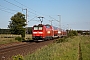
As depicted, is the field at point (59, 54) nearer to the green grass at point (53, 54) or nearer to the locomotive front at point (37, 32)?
the green grass at point (53, 54)

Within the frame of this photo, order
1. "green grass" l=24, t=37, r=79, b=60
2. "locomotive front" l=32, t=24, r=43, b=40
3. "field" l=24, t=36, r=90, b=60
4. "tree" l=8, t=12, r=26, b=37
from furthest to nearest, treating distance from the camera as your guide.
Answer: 1. "tree" l=8, t=12, r=26, b=37
2. "locomotive front" l=32, t=24, r=43, b=40
3. "field" l=24, t=36, r=90, b=60
4. "green grass" l=24, t=37, r=79, b=60

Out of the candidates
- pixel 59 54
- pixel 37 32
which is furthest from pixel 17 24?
pixel 59 54

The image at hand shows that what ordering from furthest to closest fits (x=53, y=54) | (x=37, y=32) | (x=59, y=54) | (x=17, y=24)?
(x=17, y=24)
(x=37, y=32)
(x=59, y=54)
(x=53, y=54)

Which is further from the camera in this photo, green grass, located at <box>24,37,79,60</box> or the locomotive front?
the locomotive front

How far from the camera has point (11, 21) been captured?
107 metres

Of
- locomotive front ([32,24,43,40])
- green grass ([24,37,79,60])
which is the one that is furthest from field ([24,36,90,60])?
locomotive front ([32,24,43,40])

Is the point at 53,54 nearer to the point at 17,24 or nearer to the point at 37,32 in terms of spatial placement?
the point at 37,32

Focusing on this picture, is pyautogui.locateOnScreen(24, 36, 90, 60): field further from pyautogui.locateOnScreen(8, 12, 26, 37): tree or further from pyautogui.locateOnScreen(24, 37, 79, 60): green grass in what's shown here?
pyautogui.locateOnScreen(8, 12, 26, 37): tree

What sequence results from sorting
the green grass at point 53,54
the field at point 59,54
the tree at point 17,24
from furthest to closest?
the tree at point 17,24, the field at point 59,54, the green grass at point 53,54

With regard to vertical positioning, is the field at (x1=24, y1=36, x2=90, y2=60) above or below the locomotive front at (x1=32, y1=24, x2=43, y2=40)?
below

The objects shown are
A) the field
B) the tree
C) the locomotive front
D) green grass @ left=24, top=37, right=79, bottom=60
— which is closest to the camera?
green grass @ left=24, top=37, right=79, bottom=60

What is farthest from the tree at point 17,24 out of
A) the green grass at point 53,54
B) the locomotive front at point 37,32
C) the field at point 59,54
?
the green grass at point 53,54

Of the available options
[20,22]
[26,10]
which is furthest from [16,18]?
[26,10]

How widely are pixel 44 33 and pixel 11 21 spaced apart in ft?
212
